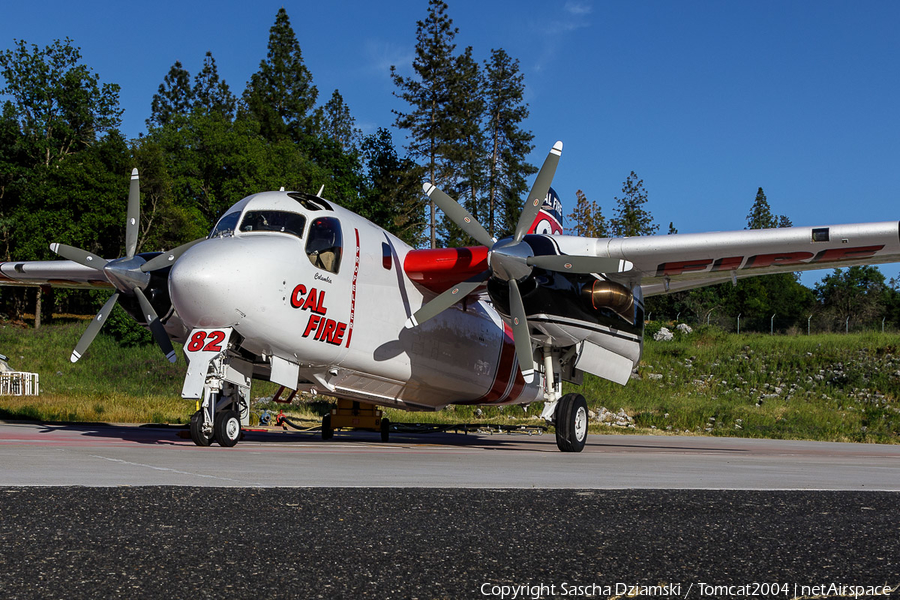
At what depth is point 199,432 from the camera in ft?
40.8

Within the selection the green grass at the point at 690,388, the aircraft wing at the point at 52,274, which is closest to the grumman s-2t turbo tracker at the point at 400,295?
the aircraft wing at the point at 52,274

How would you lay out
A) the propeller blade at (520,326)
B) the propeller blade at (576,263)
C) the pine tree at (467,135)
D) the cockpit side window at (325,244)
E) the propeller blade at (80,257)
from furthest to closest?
the pine tree at (467,135)
the propeller blade at (80,257)
the propeller blade at (520,326)
the propeller blade at (576,263)
the cockpit side window at (325,244)

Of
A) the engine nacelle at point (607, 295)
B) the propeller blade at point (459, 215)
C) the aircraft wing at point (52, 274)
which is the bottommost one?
the engine nacelle at point (607, 295)

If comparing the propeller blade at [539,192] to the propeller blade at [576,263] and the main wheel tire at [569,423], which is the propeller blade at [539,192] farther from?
the main wheel tire at [569,423]

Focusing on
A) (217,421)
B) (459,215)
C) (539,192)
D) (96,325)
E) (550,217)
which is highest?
(550,217)

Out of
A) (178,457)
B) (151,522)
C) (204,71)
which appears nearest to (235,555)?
(151,522)

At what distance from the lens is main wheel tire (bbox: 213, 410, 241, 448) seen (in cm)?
1249

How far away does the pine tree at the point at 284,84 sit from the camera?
6650 cm

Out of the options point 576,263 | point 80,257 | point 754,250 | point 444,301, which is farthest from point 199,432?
point 754,250

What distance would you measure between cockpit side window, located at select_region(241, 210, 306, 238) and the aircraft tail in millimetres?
7110

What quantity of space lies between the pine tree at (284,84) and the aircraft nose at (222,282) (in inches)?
2198

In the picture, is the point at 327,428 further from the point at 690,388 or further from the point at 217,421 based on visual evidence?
the point at 690,388

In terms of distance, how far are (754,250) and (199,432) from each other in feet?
33.5

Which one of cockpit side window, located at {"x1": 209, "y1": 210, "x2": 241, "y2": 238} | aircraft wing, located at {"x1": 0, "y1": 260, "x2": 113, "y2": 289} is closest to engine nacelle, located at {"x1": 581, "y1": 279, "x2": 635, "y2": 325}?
cockpit side window, located at {"x1": 209, "y1": 210, "x2": 241, "y2": 238}
